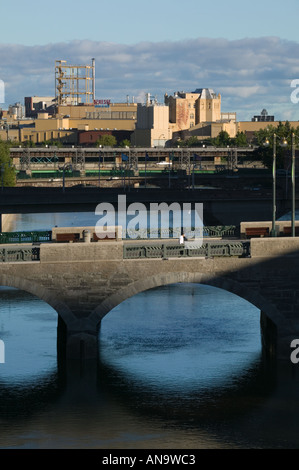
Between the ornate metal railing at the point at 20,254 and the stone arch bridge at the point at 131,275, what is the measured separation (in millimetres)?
59

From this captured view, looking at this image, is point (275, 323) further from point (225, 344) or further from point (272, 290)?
point (225, 344)

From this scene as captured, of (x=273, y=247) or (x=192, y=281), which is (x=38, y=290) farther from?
(x=273, y=247)

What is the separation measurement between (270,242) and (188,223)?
307 feet

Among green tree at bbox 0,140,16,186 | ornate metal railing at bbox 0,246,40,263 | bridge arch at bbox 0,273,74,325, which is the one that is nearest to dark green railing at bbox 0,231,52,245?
ornate metal railing at bbox 0,246,40,263

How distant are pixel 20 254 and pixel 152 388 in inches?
436

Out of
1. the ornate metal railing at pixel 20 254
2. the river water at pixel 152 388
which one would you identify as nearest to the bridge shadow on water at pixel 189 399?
the river water at pixel 152 388

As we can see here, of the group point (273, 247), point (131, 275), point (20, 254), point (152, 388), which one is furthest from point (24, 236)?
point (273, 247)

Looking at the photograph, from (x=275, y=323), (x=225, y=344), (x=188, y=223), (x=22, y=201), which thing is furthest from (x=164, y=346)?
(x=188, y=223)

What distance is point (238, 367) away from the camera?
57.7 m

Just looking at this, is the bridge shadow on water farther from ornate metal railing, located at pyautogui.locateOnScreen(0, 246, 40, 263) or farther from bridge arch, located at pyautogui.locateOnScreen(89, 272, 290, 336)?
ornate metal railing, located at pyautogui.locateOnScreen(0, 246, 40, 263)

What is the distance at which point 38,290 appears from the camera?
55812 mm

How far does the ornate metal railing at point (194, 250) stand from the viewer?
5688 centimetres

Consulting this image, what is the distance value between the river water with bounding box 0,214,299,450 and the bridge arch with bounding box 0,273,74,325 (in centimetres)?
344

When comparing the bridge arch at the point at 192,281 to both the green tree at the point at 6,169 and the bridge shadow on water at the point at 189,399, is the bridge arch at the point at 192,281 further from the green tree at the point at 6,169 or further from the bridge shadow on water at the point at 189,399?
the green tree at the point at 6,169
